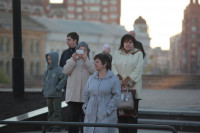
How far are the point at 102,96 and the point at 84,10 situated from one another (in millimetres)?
136045

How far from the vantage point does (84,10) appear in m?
141

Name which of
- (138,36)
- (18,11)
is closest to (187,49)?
(138,36)

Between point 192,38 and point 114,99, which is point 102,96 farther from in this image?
point 192,38

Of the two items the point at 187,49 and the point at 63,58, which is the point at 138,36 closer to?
the point at 187,49

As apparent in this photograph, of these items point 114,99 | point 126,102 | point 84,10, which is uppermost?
point 84,10

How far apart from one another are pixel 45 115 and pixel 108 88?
13.0ft

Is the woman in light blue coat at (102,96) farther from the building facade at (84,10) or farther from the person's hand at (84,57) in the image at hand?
the building facade at (84,10)

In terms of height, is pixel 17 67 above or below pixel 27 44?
below

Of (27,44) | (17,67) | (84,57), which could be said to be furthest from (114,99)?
(27,44)

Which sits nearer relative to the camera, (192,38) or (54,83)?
(54,83)

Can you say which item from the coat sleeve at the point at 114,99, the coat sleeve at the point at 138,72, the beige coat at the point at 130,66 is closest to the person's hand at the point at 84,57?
the beige coat at the point at 130,66

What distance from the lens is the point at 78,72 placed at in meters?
7.81

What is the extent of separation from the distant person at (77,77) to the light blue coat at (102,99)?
1290 mm

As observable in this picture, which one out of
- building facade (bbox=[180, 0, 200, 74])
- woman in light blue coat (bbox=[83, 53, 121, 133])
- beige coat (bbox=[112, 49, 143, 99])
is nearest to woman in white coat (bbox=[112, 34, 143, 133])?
beige coat (bbox=[112, 49, 143, 99])
